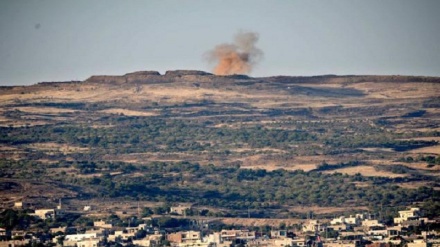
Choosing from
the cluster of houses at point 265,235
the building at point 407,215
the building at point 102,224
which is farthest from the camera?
the building at point 407,215

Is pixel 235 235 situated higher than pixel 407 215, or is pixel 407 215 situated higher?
pixel 407 215

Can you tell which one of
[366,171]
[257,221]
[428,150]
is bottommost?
[257,221]

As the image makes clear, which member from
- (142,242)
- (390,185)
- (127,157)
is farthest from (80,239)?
(127,157)

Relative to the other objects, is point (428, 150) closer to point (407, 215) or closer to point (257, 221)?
point (257, 221)

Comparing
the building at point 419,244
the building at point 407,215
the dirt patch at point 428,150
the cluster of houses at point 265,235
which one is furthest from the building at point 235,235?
the dirt patch at point 428,150

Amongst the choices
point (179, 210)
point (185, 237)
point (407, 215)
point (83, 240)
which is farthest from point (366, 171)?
point (83, 240)

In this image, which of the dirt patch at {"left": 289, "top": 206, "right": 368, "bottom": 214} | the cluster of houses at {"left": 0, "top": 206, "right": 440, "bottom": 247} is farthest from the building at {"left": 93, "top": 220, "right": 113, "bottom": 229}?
the dirt patch at {"left": 289, "top": 206, "right": 368, "bottom": 214}

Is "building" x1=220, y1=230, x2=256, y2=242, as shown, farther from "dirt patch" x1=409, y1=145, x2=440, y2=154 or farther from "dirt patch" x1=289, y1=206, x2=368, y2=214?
"dirt patch" x1=409, y1=145, x2=440, y2=154

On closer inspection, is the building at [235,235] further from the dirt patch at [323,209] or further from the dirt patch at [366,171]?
the dirt patch at [366,171]
